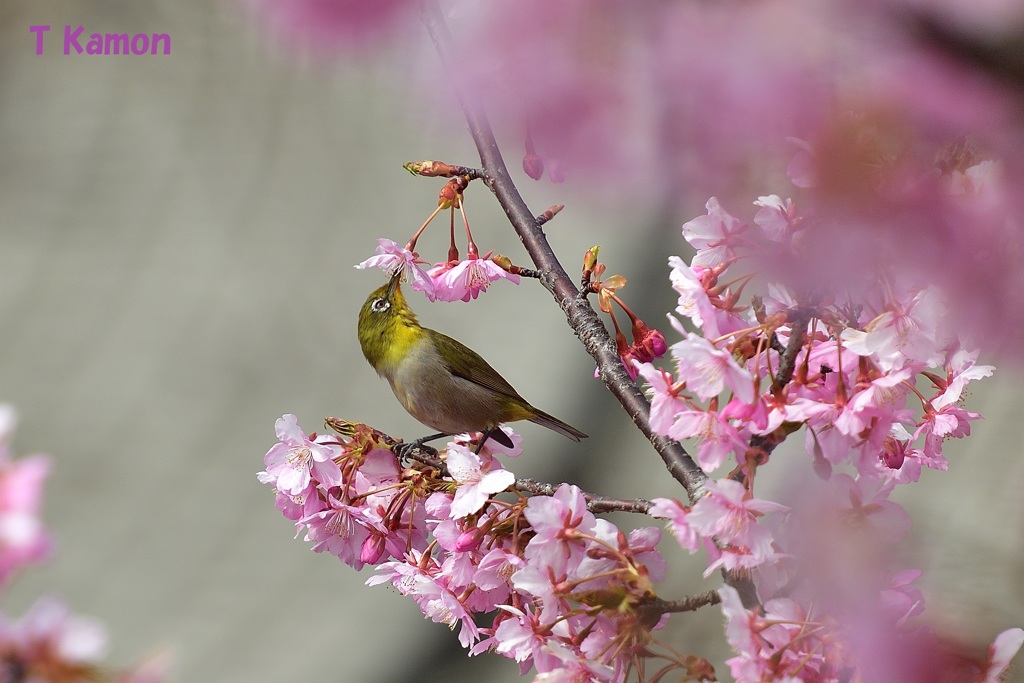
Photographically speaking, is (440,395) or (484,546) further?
(440,395)

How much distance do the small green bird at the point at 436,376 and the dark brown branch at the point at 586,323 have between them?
236mm

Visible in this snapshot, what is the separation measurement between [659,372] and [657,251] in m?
1.53

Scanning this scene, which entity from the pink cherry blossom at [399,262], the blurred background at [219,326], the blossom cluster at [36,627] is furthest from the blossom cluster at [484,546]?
the blurred background at [219,326]

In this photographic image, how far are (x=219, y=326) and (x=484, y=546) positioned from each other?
1.53 m

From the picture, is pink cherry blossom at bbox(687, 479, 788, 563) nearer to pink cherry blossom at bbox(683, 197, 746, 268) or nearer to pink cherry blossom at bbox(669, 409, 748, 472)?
pink cherry blossom at bbox(669, 409, 748, 472)

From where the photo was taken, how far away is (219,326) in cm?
191

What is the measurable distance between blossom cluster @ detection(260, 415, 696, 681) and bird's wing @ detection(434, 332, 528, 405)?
19 centimetres

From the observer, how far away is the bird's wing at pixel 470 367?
0.84 meters

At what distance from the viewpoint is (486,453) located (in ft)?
1.99

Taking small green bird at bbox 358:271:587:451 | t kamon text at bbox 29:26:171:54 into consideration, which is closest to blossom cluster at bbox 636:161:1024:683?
small green bird at bbox 358:271:587:451

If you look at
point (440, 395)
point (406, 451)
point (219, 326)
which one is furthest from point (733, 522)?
point (219, 326)

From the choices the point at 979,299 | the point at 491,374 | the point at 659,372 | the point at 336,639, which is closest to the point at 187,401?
the point at 336,639

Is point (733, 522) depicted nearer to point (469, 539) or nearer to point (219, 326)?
point (469, 539)

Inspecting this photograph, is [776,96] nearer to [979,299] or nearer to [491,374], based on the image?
[979,299]
